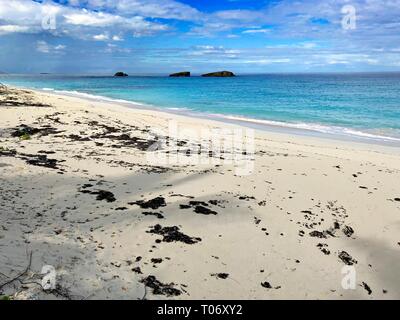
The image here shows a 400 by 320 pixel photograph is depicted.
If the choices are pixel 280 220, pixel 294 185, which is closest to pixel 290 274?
pixel 280 220

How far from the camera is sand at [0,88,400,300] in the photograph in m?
4.61

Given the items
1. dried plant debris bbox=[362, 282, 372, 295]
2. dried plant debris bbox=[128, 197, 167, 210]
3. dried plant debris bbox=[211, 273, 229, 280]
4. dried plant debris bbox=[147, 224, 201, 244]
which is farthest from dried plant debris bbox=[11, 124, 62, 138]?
dried plant debris bbox=[362, 282, 372, 295]

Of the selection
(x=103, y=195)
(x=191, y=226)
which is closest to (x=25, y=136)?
(x=103, y=195)

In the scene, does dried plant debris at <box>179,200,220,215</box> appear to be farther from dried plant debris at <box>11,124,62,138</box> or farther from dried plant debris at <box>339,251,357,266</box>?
dried plant debris at <box>11,124,62,138</box>

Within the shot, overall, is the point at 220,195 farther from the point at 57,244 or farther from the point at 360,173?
the point at 360,173

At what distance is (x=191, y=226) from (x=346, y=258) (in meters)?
2.67

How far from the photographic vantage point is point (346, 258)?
5594mm

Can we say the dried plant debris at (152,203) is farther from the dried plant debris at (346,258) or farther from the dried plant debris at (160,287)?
the dried plant debris at (346,258)

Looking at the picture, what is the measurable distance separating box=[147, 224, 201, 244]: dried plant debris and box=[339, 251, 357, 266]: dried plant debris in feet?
7.79

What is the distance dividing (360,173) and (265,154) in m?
3.17

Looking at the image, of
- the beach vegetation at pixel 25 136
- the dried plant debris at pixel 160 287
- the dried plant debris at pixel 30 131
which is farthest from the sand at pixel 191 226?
the dried plant debris at pixel 30 131

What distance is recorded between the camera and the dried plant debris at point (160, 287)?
4387 mm

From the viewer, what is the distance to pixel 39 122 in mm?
14773

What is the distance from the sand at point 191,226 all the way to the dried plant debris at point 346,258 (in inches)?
0.8
